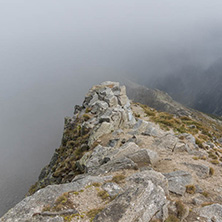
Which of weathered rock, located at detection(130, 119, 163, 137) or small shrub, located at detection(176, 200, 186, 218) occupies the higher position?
small shrub, located at detection(176, 200, 186, 218)

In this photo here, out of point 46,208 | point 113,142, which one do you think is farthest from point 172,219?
point 113,142

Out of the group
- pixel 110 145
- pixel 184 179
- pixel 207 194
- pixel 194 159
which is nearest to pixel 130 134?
pixel 110 145

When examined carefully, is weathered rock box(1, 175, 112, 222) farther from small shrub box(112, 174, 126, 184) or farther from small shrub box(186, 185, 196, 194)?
small shrub box(186, 185, 196, 194)

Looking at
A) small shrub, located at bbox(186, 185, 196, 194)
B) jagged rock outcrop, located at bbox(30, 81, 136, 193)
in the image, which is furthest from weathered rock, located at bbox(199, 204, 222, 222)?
jagged rock outcrop, located at bbox(30, 81, 136, 193)

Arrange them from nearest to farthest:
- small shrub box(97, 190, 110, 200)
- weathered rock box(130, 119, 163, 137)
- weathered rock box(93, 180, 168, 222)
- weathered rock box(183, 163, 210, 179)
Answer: weathered rock box(93, 180, 168, 222) < small shrub box(97, 190, 110, 200) < weathered rock box(183, 163, 210, 179) < weathered rock box(130, 119, 163, 137)

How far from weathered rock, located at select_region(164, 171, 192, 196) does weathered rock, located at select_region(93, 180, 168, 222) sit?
3681 mm

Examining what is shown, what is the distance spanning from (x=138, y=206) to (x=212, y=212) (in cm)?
566

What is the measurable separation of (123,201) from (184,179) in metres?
8.54

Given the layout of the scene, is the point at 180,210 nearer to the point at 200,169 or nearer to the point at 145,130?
the point at 200,169

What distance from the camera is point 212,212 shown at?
1170 cm

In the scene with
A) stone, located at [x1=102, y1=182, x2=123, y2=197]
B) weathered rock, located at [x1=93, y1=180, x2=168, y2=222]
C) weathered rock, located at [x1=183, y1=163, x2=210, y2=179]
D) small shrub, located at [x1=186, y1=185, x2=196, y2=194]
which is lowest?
weathered rock, located at [x1=183, y1=163, x2=210, y2=179]

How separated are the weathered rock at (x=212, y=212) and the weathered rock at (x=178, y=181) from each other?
2.27 m

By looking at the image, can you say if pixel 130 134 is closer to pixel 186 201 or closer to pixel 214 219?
pixel 186 201

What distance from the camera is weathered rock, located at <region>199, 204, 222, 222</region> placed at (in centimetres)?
1111
